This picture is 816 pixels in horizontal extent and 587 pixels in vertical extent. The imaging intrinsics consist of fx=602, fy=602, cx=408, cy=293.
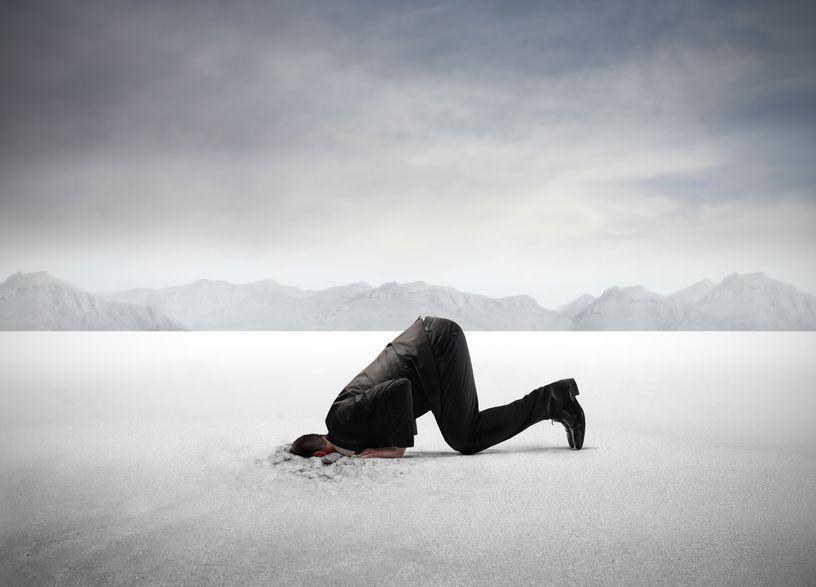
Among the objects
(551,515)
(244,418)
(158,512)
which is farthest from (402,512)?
(244,418)

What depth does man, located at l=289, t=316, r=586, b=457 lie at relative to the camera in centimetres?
405

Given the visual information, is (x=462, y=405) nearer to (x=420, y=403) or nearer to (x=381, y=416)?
(x=420, y=403)

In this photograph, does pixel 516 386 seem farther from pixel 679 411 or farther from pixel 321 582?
pixel 321 582

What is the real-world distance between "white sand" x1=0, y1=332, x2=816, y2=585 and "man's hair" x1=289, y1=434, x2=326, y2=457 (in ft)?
0.53

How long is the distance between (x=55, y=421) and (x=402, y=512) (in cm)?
491

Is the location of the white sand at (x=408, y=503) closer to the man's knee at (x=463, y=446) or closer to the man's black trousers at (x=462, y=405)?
the man's knee at (x=463, y=446)

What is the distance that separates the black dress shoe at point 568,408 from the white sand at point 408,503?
0.20 m

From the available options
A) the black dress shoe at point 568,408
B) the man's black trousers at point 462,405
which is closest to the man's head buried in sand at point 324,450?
the man's black trousers at point 462,405

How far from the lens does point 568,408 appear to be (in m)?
4.48

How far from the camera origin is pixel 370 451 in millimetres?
4262

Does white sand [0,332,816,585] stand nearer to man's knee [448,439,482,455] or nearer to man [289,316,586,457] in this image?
man's knee [448,439,482,455]

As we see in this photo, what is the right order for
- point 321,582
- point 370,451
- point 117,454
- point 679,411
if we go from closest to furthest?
point 321,582, point 370,451, point 117,454, point 679,411

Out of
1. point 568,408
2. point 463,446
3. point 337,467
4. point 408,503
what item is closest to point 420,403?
point 463,446

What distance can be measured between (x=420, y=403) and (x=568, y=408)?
1148 millimetres
